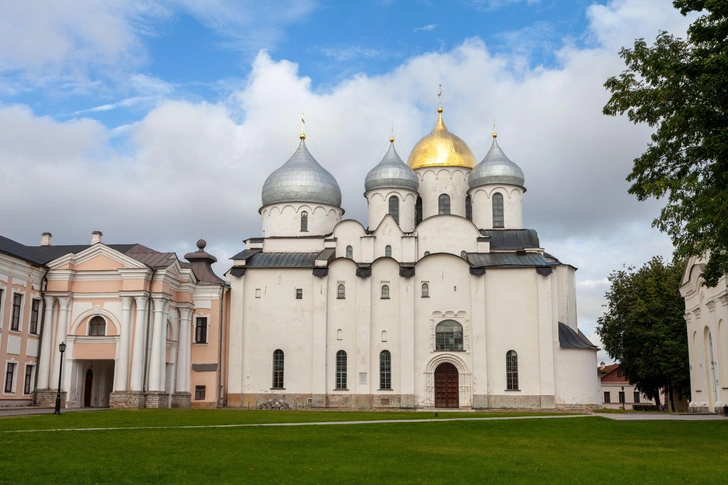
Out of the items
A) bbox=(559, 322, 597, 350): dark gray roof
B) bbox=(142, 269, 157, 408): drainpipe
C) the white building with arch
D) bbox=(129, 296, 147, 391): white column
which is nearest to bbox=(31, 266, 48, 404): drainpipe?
bbox=(129, 296, 147, 391): white column

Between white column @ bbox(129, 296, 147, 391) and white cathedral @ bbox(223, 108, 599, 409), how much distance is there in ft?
22.9

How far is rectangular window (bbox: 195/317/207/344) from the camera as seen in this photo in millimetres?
43281

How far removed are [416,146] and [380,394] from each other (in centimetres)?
1847

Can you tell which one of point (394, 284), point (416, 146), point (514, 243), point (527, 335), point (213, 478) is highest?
point (416, 146)

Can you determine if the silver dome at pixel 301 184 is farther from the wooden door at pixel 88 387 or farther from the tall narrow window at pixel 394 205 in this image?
the wooden door at pixel 88 387

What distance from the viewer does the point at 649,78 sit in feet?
66.8

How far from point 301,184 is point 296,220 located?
7.58ft

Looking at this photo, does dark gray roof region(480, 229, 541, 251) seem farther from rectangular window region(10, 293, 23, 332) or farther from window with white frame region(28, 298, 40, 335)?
rectangular window region(10, 293, 23, 332)

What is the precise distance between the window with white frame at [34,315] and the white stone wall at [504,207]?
25.9m

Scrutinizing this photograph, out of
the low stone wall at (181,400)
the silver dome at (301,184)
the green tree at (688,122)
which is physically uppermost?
the silver dome at (301,184)

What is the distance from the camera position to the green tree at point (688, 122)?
58.6ft

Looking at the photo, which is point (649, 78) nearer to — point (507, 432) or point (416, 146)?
point (507, 432)

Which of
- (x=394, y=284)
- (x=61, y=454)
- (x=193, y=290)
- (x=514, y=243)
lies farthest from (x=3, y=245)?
(x=514, y=243)

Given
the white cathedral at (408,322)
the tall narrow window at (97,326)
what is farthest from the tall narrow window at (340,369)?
the tall narrow window at (97,326)
